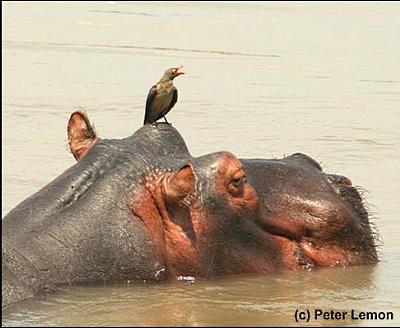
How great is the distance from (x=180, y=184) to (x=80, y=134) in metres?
0.79

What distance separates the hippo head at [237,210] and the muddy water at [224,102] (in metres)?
0.10

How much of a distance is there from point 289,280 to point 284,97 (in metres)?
7.57

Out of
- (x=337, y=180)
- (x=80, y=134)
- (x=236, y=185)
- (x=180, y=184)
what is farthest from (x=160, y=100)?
(x=180, y=184)

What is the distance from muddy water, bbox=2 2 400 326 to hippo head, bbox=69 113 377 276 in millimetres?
100

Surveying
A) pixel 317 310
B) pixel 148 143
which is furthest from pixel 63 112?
pixel 317 310

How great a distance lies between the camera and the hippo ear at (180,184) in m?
6.20

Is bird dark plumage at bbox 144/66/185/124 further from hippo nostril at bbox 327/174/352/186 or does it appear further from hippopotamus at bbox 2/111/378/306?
hippo nostril at bbox 327/174/352/186

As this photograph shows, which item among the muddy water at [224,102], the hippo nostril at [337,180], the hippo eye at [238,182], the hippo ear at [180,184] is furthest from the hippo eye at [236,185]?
the hippo nostril at [337,180]

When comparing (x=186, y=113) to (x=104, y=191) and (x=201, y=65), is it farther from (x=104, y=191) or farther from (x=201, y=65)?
(x=104, y=191)

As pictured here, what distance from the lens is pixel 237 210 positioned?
254 inches

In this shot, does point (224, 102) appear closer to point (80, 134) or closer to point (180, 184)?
point (80, 134)

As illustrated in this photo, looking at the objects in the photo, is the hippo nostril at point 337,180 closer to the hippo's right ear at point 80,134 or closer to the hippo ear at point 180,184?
the hippo ear at point 180,184

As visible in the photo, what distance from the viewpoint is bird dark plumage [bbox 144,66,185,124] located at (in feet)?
26.0

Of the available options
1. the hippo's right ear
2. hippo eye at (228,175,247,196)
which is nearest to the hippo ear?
hippo eye at (228,175,247,196)
